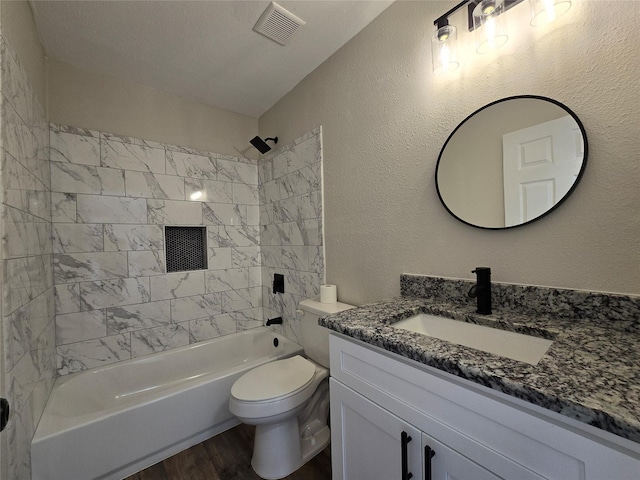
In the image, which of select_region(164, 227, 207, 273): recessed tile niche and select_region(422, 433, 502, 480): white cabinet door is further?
select_region(164, 227, 207, 273): recessed tile niche

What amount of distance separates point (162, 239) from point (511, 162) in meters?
2.36

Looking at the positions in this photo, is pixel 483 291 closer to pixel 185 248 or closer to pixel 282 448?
pixel 282 448

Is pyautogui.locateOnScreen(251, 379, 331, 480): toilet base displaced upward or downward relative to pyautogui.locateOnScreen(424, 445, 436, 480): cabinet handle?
downward

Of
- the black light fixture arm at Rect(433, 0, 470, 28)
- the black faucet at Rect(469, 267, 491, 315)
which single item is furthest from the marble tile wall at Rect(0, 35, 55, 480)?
the black light fixture arm at Rect(433, 0, 470, 28)

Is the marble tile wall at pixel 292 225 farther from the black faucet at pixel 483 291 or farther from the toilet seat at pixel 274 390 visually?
the black faucet at pixel 483 291

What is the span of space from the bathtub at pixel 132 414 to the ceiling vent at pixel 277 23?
216 cm

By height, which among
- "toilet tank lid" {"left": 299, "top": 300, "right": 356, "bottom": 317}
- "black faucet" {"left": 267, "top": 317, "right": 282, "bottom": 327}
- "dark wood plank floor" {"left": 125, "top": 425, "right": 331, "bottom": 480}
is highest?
"toilet tank lid" {"left": 299, "top": 300, "right": 356, "bottom": 317}

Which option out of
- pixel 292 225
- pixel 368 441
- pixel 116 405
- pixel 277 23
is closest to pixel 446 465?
pixel 368 441

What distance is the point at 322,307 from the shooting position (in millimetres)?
1682

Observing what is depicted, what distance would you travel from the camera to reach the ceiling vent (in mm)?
1410

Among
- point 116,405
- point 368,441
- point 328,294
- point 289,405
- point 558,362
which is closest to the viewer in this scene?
point 558,362

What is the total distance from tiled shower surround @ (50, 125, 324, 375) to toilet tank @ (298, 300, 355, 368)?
266mm

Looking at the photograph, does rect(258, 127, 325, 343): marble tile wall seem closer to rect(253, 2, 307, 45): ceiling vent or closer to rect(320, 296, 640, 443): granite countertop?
rect(253, 2, 307, 45): ceiling vent

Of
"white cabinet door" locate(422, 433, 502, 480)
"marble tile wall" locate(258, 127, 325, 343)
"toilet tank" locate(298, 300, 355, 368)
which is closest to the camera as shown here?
"white cabinet door" locate(422, 433, 502, 480)
